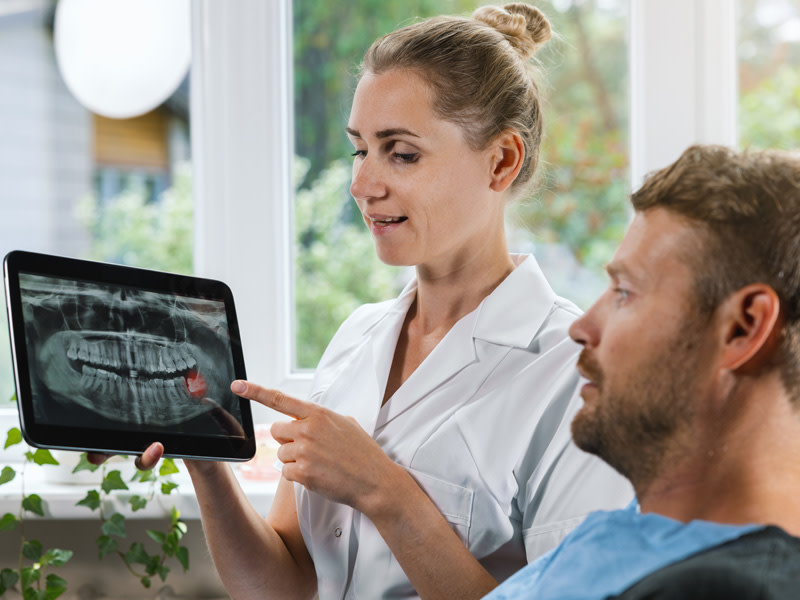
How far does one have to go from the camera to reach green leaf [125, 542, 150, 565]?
1729 millimetres

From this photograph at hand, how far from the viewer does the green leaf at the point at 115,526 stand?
1.69 meters

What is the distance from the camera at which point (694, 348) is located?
79cm

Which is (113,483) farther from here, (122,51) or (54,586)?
(122,51)

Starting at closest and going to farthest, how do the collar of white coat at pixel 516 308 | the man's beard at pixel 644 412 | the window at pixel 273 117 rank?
1. the man's beard at pixel 644 412
2. the collar of white coat at pixel 516 308
3. the window at pixel 273 117

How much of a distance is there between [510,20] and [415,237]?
16.5 inches

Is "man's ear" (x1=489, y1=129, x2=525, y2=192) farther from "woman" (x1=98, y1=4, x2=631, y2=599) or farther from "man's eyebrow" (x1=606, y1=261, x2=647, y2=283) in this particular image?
"man's eyebrow" (x1=606, y1=261, x2=647, y2=283)

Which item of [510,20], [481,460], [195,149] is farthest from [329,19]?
[481,460]

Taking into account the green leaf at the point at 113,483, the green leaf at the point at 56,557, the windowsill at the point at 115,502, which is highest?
the green leaf at the point at 113,483

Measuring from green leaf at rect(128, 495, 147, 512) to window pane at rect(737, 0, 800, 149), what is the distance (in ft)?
5.33

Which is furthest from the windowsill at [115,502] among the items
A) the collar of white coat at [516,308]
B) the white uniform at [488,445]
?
the collar of white coat at [516,308]

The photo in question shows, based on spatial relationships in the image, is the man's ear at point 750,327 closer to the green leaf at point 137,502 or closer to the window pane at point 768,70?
the green leaf at point 137,502

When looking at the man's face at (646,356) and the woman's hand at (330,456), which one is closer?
Answer: the man's face at (646,356)

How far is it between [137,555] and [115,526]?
9 centimetres

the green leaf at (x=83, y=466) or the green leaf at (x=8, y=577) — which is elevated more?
the green leaf at (x=83, y=466)
